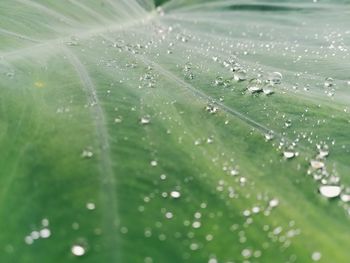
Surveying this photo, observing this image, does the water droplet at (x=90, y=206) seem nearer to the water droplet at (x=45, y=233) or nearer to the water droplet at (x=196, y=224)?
the water droplet at (x=45, y=233)

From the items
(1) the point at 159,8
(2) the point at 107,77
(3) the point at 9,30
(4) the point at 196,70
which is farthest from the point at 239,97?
(1) the point at 159,8

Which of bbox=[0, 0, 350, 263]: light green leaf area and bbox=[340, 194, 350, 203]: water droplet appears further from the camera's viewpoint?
bbox=[340, 194, 350, 203]: water droplet

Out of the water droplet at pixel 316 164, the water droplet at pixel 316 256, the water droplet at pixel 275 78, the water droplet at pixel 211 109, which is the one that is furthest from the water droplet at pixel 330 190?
the water droplet at pixel 275 78

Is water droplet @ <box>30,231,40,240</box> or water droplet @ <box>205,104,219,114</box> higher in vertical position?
water droplet @ <box>30,231,40,240</box>

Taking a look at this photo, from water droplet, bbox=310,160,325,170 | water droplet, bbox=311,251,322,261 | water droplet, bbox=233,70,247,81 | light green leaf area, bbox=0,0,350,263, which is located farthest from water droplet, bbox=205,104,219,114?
water droplet, bbox=311,251,322,261

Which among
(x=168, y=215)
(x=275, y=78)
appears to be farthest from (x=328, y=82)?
(x=168, y=215)

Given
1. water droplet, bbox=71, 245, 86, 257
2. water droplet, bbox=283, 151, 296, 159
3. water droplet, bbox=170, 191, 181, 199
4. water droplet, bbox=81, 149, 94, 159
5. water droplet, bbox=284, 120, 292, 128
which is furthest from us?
water droplet, bbox=284, 120, 292, 128

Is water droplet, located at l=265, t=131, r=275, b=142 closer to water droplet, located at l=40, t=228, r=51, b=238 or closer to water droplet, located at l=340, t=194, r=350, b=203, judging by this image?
water droplet, located at l=340, t=194, r=350, b=203

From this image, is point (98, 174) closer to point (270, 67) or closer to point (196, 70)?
point (196, 70)
